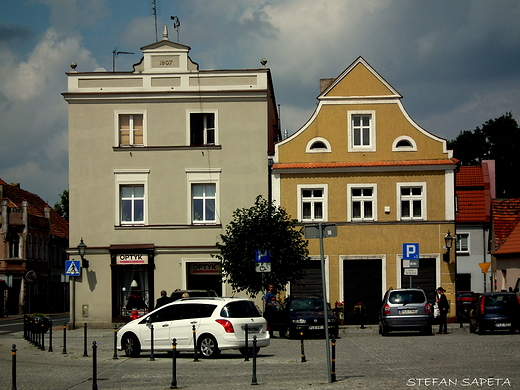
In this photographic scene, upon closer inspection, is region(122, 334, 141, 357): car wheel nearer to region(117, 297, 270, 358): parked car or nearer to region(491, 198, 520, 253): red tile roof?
region(117, 297, 270, 358): parked car

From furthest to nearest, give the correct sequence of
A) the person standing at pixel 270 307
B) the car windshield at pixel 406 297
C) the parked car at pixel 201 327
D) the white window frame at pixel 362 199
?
the white window frame at pixel 362 199 < the person standing at pixel 270 307 < the car windshield at pixel 406 297 < the parked car at pixel 201 327

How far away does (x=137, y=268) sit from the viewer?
39281mm

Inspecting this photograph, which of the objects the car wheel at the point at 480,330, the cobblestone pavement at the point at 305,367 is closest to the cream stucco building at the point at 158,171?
the cobblestone pavement at the point at 305,367

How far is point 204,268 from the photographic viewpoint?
39062mm

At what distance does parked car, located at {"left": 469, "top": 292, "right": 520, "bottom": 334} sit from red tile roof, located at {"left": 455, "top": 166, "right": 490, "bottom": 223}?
3178 centimetres

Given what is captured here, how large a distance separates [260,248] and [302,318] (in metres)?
5.25

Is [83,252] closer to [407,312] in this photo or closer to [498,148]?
[407,312]

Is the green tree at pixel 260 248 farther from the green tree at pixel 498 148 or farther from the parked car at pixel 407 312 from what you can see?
the green tree at pixel 498 148

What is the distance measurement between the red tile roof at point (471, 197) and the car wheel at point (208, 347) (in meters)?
41.7

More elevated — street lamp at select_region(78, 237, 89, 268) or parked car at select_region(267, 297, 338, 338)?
street lamp at select_region(78, 237, 89, 268)

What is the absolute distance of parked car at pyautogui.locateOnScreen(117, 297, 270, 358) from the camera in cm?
2247

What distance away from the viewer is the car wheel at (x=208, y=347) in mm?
22594

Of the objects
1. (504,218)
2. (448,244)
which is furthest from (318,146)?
(504,218)

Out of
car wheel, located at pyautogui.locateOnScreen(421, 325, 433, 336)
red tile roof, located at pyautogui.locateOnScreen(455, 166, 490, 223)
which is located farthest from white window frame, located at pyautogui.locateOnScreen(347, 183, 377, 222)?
red tile roof, located at pyautogui.locateOnScreen(455, 166, 490, 223)
